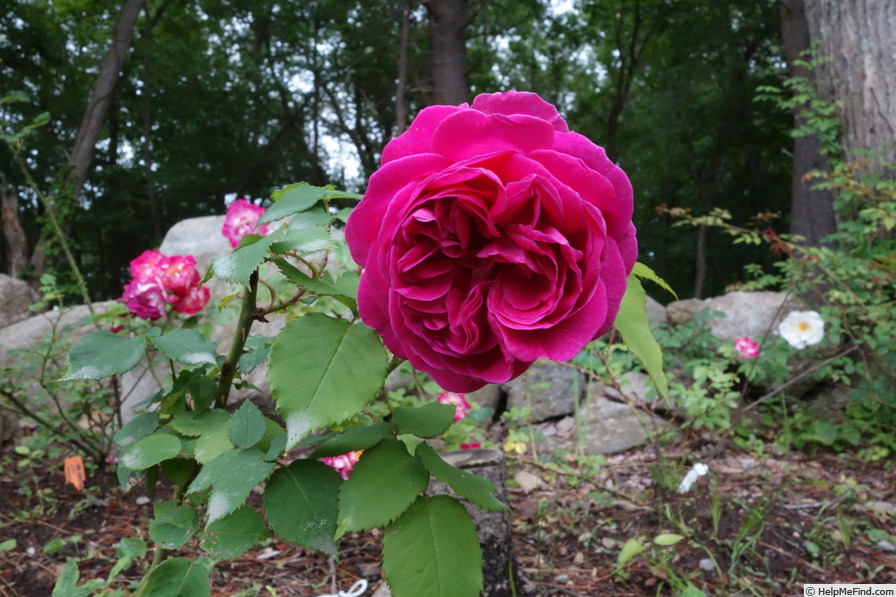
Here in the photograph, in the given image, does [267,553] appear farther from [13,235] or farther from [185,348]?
[13,235]

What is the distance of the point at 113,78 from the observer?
7.04m

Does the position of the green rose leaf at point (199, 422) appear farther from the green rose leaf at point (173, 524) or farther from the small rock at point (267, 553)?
the small rock at point (267, 553)

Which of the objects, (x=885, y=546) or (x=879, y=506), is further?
(x=879, y=506)

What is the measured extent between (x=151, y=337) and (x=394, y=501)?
1.26ft

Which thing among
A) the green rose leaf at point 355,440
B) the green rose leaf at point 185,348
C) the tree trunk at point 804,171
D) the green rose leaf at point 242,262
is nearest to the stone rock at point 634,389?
the tree trunk at point 804,171

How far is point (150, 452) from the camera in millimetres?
747

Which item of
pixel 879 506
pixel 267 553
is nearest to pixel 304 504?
pixel 267 553

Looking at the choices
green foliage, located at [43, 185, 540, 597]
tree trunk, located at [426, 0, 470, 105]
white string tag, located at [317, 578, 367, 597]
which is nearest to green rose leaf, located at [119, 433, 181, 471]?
green foliage, located at [43, 185, 540, 597]

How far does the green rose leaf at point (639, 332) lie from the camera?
0.60 metres

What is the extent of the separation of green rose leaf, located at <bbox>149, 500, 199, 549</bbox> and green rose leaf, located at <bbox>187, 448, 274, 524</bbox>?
0.16 meters

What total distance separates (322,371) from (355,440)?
0.20 meters

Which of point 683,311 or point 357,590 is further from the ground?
point 357,590

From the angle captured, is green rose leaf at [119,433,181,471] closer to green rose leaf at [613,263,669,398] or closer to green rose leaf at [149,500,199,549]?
green rose leaf at [149,500,199,549]

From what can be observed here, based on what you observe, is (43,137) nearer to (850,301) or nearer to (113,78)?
(113,78)
